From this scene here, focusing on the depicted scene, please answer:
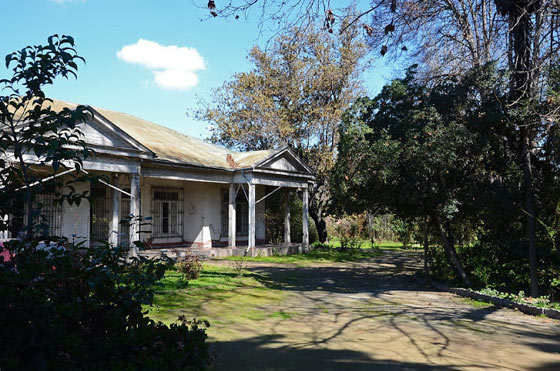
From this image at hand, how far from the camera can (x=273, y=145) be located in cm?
2598

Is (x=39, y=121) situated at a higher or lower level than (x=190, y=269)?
higher

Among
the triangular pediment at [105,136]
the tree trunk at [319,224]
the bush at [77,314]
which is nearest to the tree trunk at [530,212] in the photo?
the bush at [77,314]

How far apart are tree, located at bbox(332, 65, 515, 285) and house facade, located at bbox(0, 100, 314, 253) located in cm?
669

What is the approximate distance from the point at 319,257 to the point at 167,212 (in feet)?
23.9

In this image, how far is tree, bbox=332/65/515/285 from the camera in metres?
10.4

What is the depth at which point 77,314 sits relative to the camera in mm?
3633

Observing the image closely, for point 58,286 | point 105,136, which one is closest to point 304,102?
point 105,136

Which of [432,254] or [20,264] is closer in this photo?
[20,264]

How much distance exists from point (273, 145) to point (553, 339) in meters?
20.4

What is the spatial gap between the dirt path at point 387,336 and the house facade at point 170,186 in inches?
278

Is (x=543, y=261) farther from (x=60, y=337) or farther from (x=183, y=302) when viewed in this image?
(x=60, y=337)

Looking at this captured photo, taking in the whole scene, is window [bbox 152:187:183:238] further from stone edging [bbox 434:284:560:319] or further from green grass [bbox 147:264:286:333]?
stone edging [bbox 434:284:560:319]

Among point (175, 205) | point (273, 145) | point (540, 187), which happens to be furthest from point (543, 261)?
point (273, 145)

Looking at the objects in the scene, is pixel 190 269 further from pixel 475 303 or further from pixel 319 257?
pixel 319 257
